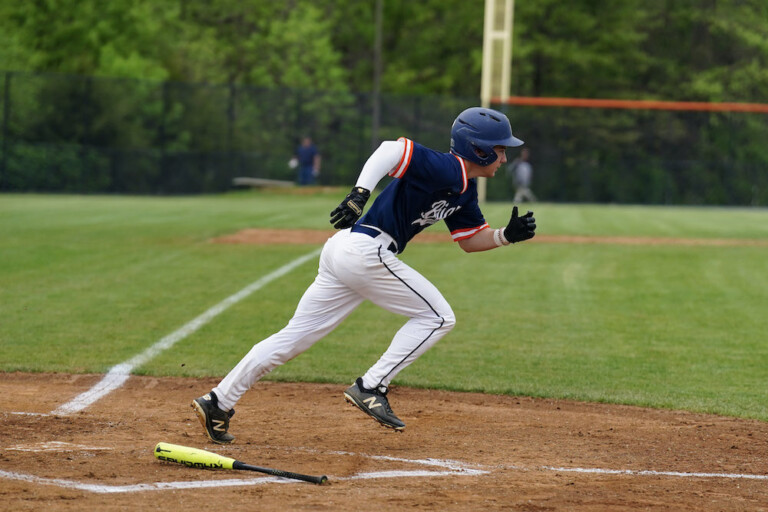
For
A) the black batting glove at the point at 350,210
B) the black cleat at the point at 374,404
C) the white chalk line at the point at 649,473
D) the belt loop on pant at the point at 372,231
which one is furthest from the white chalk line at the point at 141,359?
the white chalk line at the point at 649,473

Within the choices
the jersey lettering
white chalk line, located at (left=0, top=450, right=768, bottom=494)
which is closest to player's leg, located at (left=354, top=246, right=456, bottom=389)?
the jersey lettering

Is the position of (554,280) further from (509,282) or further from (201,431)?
(201,431)

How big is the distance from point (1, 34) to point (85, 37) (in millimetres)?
3771

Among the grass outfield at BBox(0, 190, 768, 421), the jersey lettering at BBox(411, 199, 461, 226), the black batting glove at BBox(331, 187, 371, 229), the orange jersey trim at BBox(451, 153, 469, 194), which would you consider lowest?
the grass outfield at BBox(0, 190, 768, 421)

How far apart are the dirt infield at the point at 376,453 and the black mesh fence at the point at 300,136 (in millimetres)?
27319

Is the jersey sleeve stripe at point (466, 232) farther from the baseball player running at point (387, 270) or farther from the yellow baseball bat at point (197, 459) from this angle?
the yellow baseball bat at point (197, 459)

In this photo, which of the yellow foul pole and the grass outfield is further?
the yellow foul pole

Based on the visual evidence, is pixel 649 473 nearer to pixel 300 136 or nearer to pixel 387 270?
pixel 387 270

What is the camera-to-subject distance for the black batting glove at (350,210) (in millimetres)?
5160

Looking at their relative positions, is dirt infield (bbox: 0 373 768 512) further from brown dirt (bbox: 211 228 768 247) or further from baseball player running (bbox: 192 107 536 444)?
brown dirt (bbox: 211 228 768 247)

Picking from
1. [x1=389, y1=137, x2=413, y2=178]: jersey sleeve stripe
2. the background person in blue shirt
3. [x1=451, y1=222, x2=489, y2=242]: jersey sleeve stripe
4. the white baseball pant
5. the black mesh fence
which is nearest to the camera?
[x1=389, y1=137, x2=413, y2=178]: jersey sleeve stripe

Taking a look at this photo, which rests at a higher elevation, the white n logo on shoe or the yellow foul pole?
the yellow foul pole

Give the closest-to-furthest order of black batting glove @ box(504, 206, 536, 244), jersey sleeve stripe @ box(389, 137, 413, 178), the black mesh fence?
jersey sleeve stripe @ box(389, 137, 413, 178) → black batting glove @ box(504, 206, 536, 244) → the black mesh fence

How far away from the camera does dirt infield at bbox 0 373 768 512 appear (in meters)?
4.54
